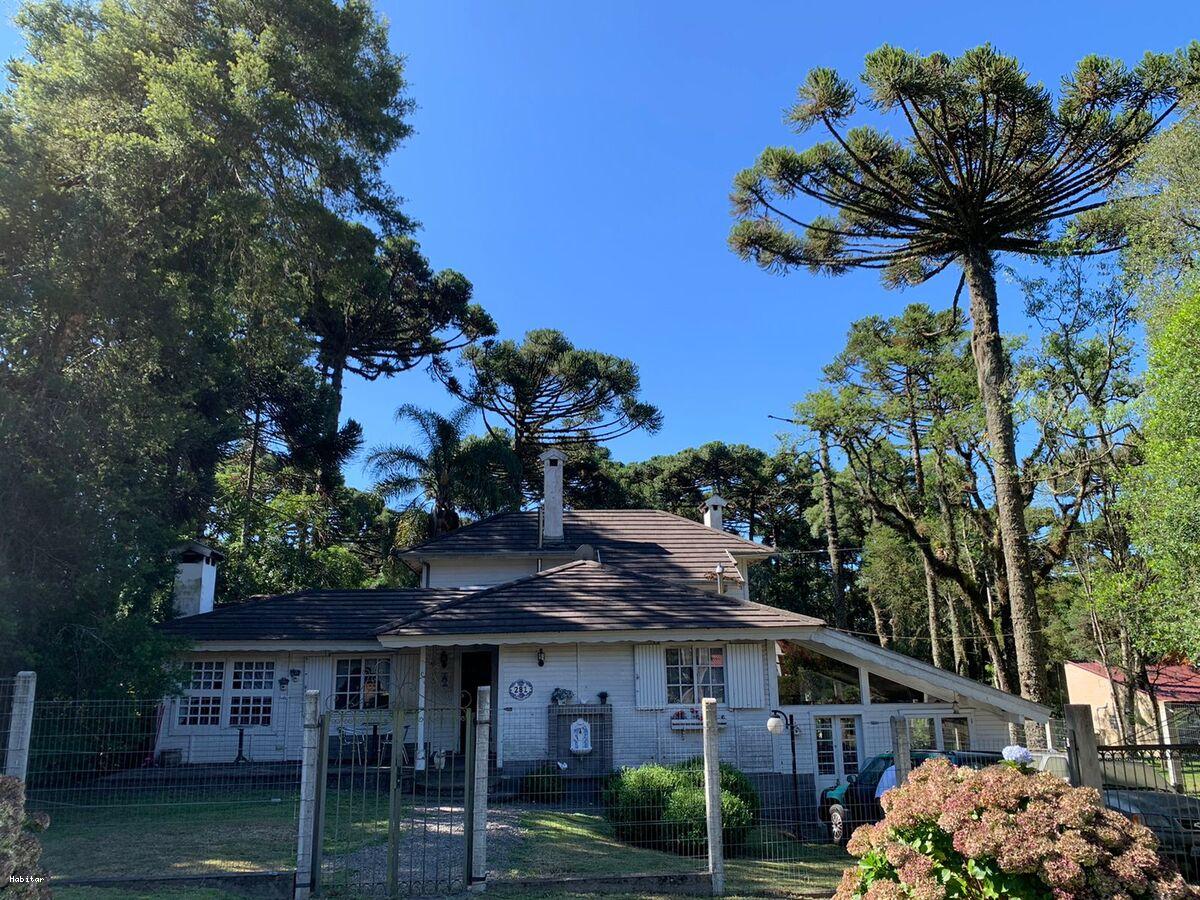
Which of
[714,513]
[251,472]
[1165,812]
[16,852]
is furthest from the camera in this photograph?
[251,472]

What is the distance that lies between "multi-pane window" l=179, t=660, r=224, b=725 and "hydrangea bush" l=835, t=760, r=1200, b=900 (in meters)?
16.6

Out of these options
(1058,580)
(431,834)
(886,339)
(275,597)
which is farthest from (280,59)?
(1058,580)

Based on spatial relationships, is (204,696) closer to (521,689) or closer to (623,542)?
(521,689)

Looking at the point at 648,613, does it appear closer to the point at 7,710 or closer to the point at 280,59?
the point at 7,710

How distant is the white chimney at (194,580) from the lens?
65.8 ft

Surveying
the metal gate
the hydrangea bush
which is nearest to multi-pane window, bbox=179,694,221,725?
the metal gate

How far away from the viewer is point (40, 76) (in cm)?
1484

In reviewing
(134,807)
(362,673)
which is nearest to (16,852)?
(134,807)

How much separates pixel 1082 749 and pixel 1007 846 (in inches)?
165

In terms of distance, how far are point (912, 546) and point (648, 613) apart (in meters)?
25.3

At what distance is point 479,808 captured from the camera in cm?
806

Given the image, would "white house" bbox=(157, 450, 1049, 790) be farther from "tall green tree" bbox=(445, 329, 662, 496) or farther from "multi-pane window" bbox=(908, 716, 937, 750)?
"tall green tree" bbox=(445, 329, 662, 496)

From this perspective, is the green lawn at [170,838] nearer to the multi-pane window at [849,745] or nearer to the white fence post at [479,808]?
the white fence post at [479,808]

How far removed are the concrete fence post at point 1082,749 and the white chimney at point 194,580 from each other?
60.9 ft
